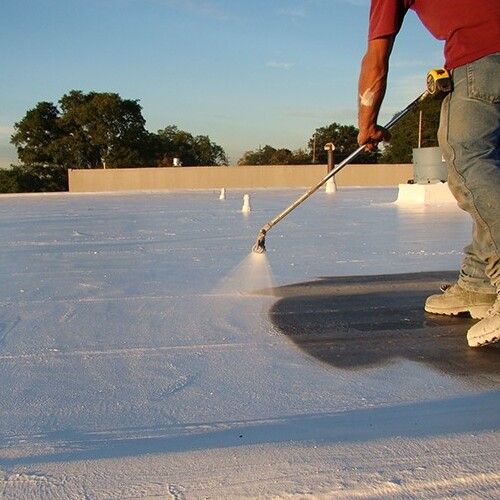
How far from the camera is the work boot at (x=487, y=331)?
1629mm

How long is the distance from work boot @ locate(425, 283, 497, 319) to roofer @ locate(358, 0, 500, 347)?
0.45ft

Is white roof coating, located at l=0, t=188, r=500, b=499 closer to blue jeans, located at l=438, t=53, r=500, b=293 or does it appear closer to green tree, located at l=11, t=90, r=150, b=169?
blue jeans, located at l=438, t=53, r=500, b=293

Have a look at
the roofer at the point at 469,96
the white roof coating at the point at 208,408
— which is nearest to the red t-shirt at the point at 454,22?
the roofer at the point at 469,96

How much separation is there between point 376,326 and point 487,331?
1.25 feet

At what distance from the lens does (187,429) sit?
1139 millimetres

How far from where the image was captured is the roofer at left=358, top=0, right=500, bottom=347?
175 centimetres

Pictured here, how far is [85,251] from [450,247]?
2478 millimetres

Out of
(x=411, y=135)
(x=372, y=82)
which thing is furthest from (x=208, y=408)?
(x=411, y=135)

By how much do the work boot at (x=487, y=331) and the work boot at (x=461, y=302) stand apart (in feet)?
1.10

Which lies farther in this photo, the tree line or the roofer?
the tree line

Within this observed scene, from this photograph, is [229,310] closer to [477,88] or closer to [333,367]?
[333,367]

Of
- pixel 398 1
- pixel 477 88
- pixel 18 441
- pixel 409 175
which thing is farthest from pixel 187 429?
pixel 409 175

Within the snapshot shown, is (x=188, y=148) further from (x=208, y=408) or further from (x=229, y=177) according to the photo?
(x=208, y=408)

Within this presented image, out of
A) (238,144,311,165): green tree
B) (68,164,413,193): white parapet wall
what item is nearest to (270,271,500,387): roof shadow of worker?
(68,164,413,193): white parapet wall
